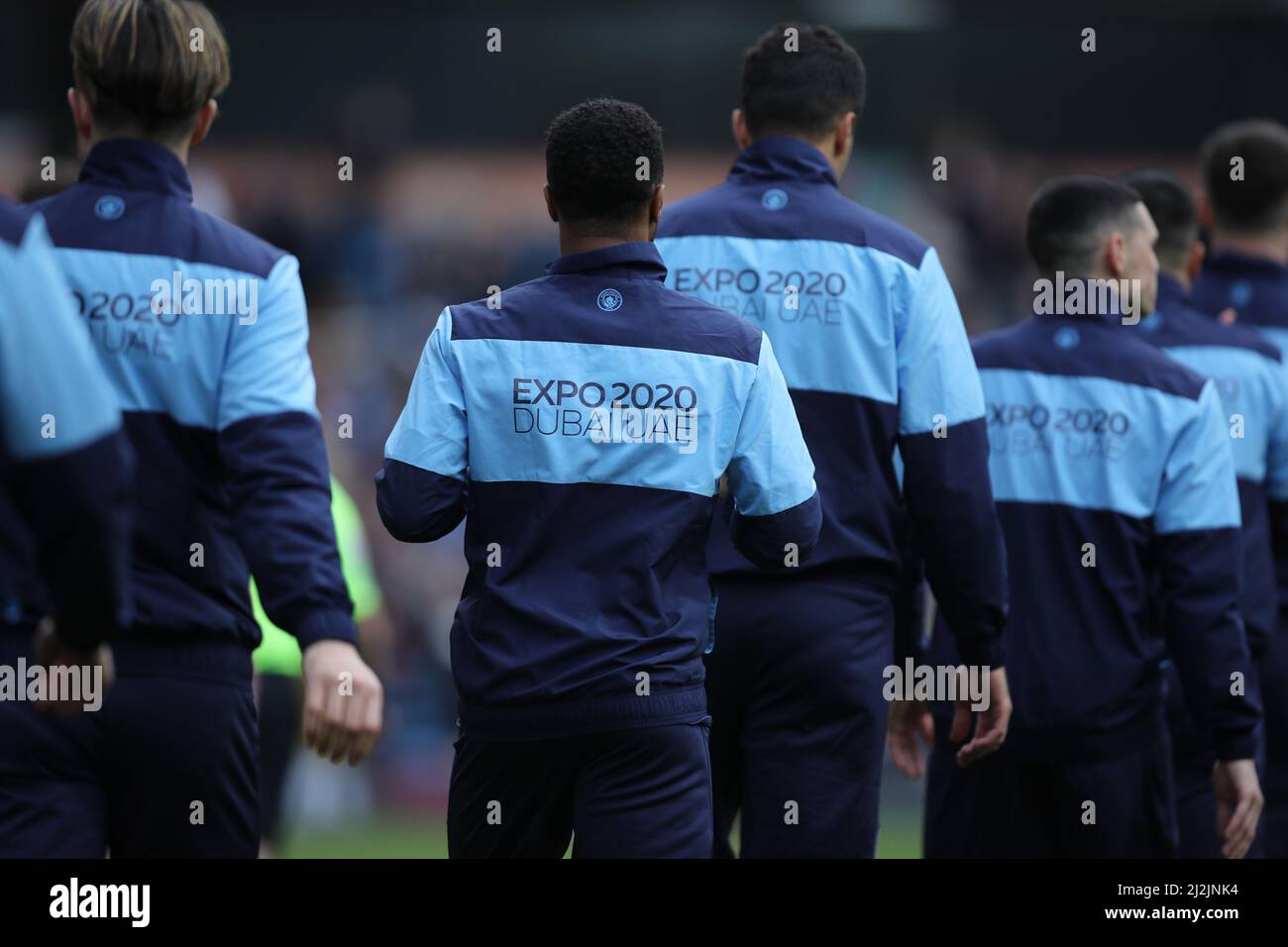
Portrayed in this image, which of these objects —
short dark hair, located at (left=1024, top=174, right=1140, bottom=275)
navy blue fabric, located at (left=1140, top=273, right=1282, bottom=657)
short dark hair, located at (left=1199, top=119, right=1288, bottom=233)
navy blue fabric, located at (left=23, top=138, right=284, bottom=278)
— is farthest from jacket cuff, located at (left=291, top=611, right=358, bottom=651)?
short dark hair, located at (left=1199, top=119, right=1288, bottom=233)

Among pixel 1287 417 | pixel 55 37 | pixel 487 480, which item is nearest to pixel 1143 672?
pixel 1287 417

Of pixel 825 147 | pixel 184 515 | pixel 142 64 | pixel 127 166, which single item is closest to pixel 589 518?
pixel 184 515

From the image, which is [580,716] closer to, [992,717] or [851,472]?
[851,472]

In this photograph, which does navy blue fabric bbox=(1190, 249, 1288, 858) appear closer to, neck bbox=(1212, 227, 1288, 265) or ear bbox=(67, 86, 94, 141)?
neck bbox=(1212, 227, 1288, 265)

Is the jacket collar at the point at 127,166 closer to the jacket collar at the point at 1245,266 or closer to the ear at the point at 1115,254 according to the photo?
the ear at the point at 1115,254

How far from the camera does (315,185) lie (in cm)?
1443

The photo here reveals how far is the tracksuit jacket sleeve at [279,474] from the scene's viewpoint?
3.60 meters

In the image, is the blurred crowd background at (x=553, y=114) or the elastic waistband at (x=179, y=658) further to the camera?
the blurred crowd background at (x=553, y=114)

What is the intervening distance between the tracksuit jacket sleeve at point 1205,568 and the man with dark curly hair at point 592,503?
1621mm

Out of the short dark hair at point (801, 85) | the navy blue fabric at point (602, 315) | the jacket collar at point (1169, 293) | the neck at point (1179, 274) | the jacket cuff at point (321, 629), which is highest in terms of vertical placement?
the short dark hair at point (801, 85)

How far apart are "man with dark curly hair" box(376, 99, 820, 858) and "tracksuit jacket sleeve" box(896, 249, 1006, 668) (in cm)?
80
